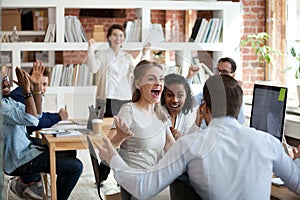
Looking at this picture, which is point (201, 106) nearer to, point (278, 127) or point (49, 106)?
point (278, 127)

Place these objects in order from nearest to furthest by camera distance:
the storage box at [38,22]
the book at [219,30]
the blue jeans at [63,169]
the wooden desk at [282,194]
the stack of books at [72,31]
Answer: the wooden desk at [282,194]
the blue jeans at [63,169]
the stack of books at [72,31]
the book at [219,30]
the storage box at [38,22]

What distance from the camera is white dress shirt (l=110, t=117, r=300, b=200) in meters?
2.17

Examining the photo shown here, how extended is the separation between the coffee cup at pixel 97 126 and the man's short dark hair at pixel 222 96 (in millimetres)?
443

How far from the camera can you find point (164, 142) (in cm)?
231

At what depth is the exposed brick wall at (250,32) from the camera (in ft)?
21.1

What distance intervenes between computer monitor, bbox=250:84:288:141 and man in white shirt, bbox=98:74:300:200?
94cm

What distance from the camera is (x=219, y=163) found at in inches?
85.2

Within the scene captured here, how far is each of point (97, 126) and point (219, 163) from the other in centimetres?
51

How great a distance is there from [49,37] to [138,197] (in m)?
4.13

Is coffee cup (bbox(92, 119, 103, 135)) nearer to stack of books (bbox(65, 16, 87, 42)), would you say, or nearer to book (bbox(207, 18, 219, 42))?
stack of books (bbox(65, 16, 87, 42))

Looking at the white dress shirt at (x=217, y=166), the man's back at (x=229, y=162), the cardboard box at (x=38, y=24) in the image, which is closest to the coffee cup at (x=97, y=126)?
Result: the white dress shirt at (x=217, y=166)

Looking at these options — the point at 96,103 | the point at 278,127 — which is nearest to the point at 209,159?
the point at 96,103

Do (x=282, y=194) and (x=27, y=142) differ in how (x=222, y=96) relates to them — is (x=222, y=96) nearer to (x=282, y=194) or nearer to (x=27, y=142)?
Result: (x=282, y=194)

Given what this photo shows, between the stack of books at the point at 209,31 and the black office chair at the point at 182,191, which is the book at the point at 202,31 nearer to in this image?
the stack of books at the point at 209,31
